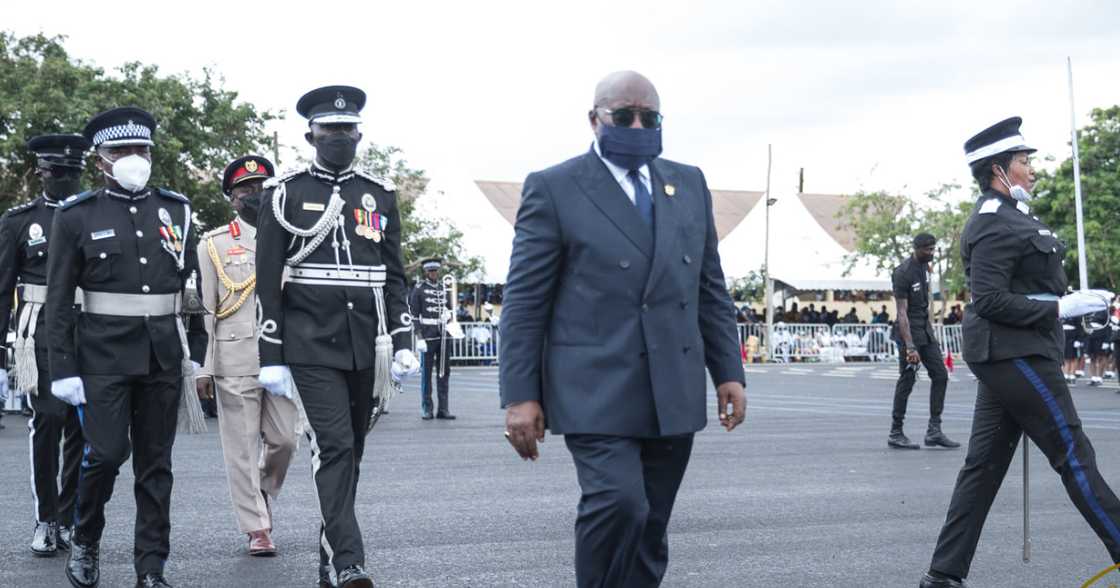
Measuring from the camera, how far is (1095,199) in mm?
52406

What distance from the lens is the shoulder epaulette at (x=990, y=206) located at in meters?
6.15

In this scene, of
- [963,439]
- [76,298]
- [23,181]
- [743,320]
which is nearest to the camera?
[76,298]

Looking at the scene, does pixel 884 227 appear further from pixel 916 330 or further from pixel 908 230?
pixel 916 330

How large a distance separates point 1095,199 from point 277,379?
51.5 m

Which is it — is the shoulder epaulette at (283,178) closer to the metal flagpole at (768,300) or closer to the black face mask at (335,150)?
the black face mask at (335,150)

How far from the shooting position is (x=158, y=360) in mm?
6449

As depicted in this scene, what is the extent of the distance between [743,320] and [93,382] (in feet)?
118

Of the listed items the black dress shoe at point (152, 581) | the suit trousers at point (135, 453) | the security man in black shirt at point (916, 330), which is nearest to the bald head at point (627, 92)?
the suit trousers at point (135, 453)

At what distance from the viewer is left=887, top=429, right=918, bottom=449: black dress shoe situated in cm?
1327

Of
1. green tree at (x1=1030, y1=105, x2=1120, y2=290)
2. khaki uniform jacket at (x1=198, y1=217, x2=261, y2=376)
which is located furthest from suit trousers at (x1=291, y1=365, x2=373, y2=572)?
green tree at (x1=1030, y1=105, x2=1120, y2=290)

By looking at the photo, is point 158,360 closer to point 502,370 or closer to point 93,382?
point 93,382

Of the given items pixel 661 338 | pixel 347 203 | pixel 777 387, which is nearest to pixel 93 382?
pixel 347 203

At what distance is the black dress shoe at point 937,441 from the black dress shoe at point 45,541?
8761mm

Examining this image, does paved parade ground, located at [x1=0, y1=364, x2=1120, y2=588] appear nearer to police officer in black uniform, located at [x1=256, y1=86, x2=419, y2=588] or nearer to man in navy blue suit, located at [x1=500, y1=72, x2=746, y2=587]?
police officer in black uniform, located at [x1=256, y1=86, x2=419, y2=588]
